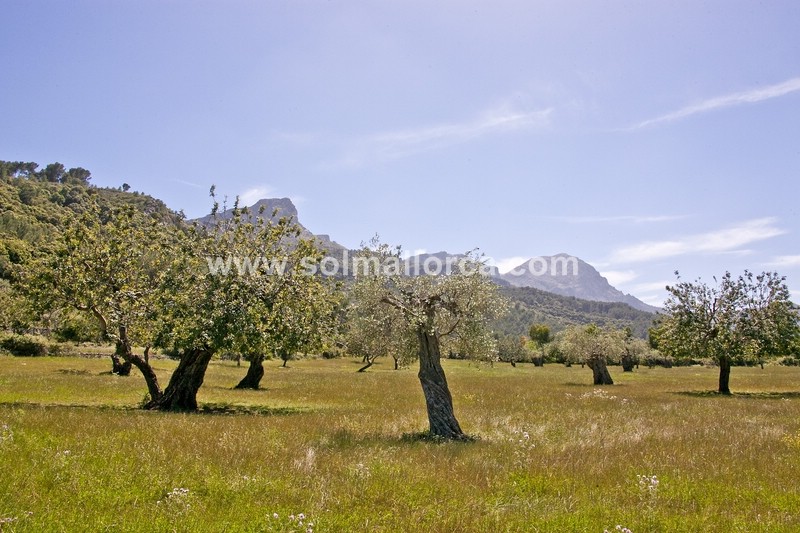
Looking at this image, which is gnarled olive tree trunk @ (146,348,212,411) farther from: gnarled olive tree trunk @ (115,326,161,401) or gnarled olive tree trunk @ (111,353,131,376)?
gnarled olive tree trunk @ (111,353,131,376)

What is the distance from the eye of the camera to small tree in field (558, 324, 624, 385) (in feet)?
162

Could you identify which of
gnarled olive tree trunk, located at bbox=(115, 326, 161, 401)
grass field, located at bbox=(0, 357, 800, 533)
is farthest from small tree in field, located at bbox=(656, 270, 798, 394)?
gnarled olive tree trunk, located at bbox=(115, 326, 161, 401)

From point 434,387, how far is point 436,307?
8.32 ft

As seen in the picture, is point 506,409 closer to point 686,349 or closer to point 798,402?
point 798,402

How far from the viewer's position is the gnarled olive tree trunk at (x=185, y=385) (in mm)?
21219

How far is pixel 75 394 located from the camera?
24188 millimetres

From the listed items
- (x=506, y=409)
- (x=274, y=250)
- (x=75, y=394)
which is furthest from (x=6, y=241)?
(x=506, y=409)

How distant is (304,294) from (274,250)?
9.08 ft

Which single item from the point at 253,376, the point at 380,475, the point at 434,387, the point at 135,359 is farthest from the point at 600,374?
the point at 380,475

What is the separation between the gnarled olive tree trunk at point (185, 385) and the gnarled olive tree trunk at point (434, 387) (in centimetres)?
1035

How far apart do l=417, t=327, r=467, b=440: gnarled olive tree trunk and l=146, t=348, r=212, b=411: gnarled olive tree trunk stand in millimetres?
10347

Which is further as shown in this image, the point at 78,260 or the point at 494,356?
the point at 78,260

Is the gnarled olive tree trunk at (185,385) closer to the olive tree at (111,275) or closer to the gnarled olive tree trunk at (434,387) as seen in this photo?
the olive tree at (111,275)

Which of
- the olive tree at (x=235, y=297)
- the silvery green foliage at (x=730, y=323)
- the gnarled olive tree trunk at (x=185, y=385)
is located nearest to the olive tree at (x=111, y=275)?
the gnarled olive tree trunk at (x=185, y=385)
